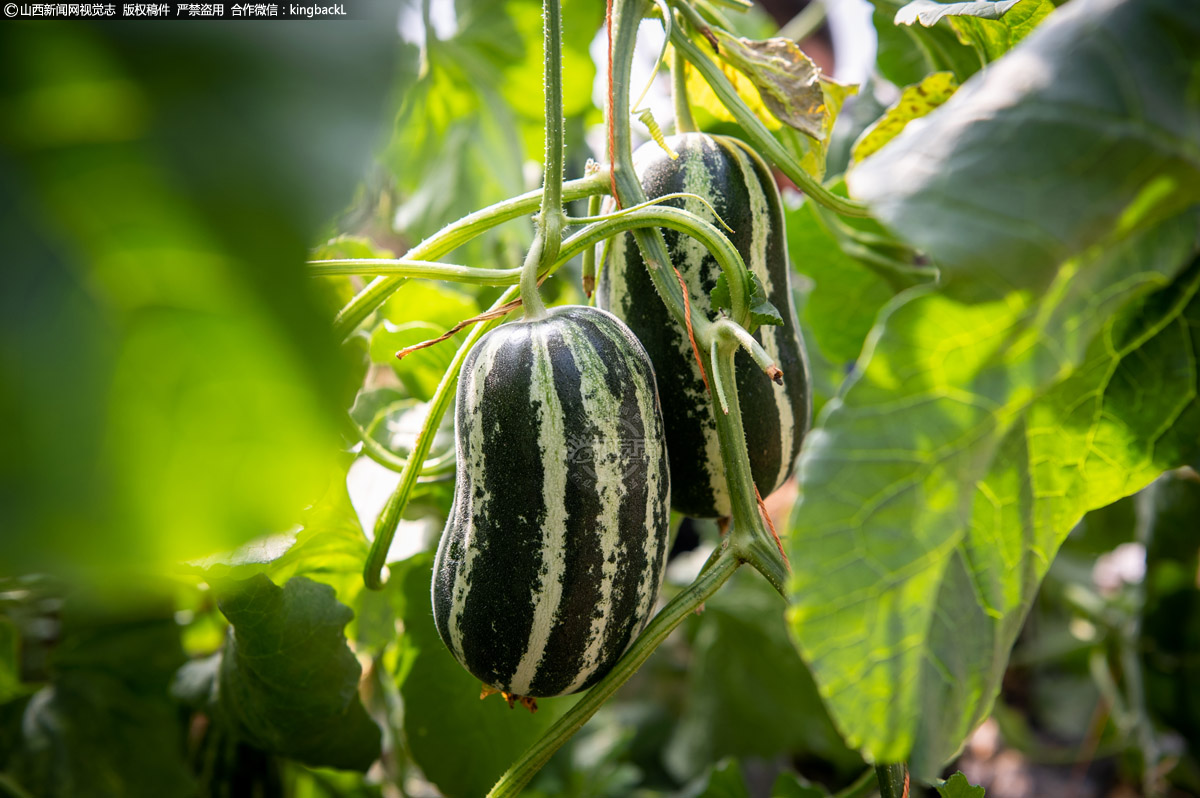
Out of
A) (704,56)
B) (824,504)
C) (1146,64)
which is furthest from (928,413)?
(704,56)

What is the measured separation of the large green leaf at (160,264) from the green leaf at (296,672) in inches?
19.4

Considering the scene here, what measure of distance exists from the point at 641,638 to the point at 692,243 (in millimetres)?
324

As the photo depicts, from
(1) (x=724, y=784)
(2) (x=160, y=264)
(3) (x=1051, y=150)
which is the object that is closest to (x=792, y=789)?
(1) (x=724, y=784)

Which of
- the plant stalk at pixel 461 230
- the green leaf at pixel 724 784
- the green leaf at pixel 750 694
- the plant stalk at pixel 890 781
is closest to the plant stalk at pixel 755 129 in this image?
the plant stalk at pixel 461 230

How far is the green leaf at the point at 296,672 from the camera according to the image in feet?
2.54

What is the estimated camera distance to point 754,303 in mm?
652

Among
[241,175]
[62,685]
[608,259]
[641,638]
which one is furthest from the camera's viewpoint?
[62,685]

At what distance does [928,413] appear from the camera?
19.5 inches

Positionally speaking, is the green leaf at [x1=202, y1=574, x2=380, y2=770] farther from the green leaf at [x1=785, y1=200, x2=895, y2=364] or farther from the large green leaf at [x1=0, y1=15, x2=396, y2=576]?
the green leaf at [x1=785, y1=200, x2=895, y2=364]

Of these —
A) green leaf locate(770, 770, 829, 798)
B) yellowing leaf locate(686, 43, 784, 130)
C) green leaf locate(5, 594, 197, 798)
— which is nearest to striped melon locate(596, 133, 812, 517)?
yellowing leaf locate(686, 43, 784, 130)

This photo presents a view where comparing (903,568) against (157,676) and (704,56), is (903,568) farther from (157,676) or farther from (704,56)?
(157,676)

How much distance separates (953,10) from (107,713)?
3.82 ft

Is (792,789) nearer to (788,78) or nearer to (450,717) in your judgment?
(450,717)

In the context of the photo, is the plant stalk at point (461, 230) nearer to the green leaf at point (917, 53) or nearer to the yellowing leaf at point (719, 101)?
the yellowing leaf at point (719, 101)
